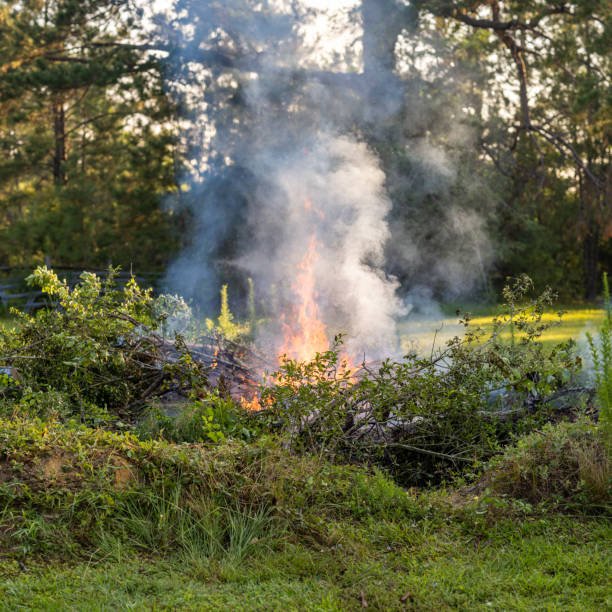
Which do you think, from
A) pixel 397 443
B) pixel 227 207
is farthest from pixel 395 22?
pixel 397 443

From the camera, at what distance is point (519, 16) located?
14.1 meters

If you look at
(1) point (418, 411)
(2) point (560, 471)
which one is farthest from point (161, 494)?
(2) point (560, 471)

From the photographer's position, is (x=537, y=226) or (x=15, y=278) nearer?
(x=15, y=278)

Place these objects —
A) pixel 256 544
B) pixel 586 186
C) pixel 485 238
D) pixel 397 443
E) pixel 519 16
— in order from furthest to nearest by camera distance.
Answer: pixel 586 186 → pixel 485 238 → pixel 519 16 → pixel 397 443 → pixel 256 544

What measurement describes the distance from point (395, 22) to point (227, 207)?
18.9 ft

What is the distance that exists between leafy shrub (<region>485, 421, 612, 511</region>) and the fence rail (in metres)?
11.8

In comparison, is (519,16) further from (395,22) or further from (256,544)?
(256,544)

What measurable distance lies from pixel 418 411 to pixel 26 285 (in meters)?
14.5

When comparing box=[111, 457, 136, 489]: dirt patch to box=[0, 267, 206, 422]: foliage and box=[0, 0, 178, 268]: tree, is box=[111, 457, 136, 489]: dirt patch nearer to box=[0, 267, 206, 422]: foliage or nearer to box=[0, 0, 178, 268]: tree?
box=[0, 267, 206, 422]: foliage

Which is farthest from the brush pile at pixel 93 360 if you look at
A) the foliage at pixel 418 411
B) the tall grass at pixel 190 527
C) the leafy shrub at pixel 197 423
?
the tall grass at pixel 190 527

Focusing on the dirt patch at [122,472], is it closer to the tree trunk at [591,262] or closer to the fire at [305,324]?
the fire at [305,324]

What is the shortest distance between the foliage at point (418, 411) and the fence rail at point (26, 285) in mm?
10504

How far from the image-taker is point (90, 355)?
5539 millimetres

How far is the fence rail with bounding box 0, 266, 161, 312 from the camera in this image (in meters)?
15.8
